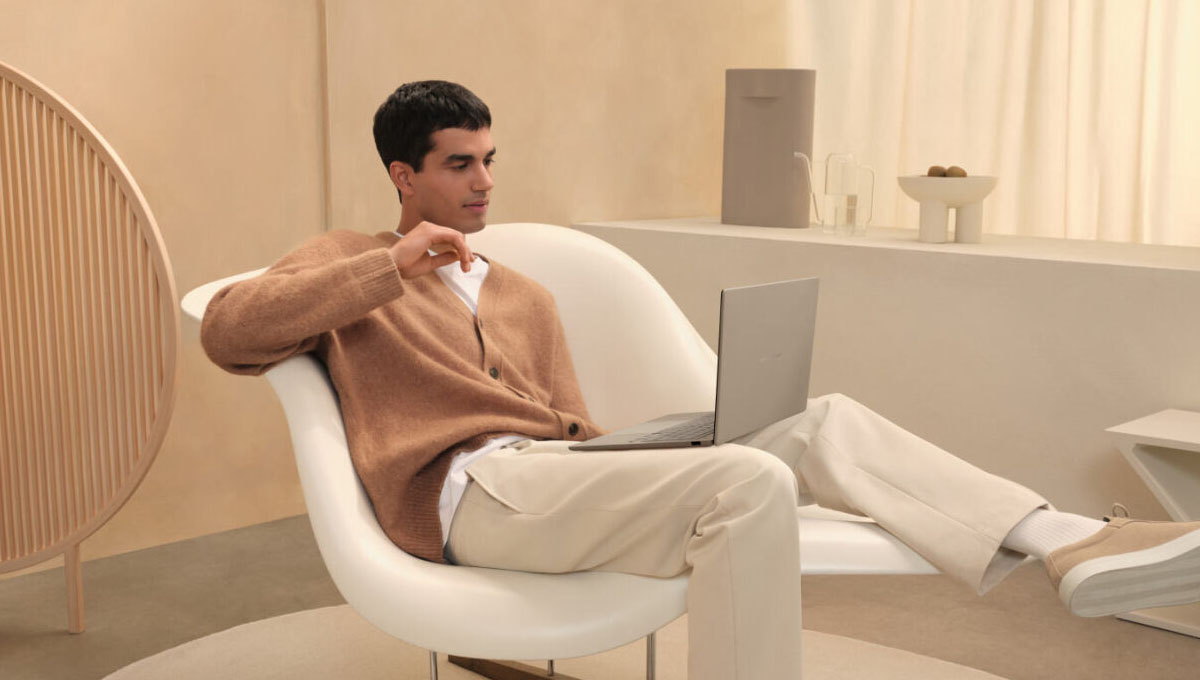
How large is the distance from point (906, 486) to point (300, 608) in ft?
4.29

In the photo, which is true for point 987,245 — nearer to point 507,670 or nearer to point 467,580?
point 507,670

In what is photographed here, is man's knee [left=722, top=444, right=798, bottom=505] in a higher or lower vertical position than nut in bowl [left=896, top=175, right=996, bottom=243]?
lower

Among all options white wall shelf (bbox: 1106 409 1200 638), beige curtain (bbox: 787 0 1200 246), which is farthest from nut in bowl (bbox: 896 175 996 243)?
beige curtain (bbox: 787 0 1200 246)

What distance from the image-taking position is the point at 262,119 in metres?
2.77

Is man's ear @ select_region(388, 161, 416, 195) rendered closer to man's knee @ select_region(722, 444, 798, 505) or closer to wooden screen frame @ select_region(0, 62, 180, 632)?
wooden screen frame @ select_region(0, 62, 180, 632)

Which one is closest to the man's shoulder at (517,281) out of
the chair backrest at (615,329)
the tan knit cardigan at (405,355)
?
the tan knit cardigan at (405,355)

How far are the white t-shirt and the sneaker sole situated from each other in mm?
762

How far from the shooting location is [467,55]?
311cm

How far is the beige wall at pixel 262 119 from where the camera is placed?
8.38ft

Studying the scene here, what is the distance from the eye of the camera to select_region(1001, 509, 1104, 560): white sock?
59.8 inches

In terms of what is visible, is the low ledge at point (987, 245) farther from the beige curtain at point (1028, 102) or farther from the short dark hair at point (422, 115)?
the short dark hair at point (422, 115)

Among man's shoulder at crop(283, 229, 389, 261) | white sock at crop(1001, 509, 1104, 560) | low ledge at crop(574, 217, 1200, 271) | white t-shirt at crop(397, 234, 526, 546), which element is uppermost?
man's shoulder at crop(283, 229, 389, 261)

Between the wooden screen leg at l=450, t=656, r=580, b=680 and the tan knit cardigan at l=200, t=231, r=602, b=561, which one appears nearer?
Result: the tan knit cardigan at l=200, t=231, r=602, b=561

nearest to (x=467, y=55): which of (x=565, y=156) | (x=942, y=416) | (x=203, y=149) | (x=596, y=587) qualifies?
(x=565, y=156)
